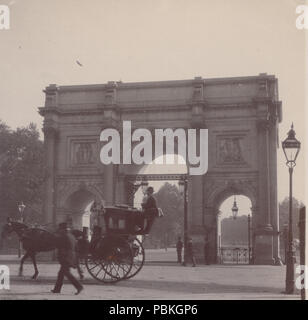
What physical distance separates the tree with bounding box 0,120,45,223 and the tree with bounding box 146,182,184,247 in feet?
136

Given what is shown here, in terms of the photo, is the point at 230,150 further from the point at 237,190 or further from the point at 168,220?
the point at 168,220

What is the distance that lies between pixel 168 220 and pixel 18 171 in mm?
46877

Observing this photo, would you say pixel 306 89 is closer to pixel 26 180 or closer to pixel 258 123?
pixel 258 123

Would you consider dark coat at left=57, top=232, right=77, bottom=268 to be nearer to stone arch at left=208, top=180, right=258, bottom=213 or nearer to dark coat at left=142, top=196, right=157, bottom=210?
dark coat at left=142, top=196, right=157, bottom=210

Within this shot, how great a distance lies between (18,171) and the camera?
4253 cm

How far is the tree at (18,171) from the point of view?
138ft

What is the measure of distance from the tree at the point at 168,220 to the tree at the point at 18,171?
41475 mm

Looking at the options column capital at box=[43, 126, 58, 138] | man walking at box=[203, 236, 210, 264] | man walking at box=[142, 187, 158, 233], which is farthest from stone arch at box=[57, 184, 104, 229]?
man walking at box=[142, 187, 158, 233]

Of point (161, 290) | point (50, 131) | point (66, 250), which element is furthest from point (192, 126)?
point (66, 250)

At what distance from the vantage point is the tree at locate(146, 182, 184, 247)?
3438 inches
